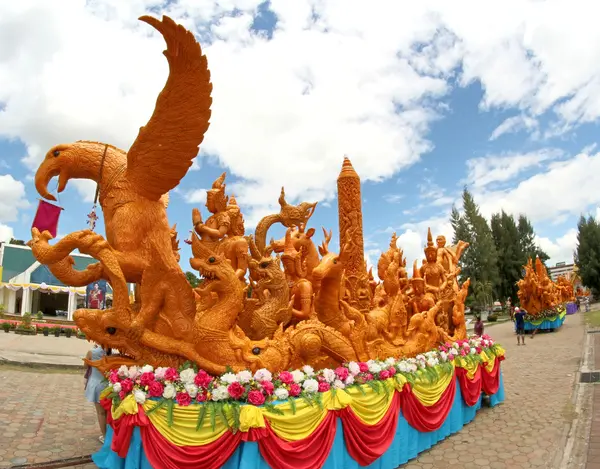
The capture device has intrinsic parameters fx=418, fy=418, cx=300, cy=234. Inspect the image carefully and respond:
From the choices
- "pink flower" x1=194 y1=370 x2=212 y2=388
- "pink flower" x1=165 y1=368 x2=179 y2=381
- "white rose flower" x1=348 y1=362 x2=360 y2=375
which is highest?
"pink flower" x1=165 y1=368 x2=179 y2=381

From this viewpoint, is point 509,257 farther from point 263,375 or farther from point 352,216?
point 263,375

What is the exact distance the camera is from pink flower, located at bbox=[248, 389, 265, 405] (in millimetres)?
3293

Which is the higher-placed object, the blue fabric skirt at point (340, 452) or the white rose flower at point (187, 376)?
the white rose flower at point (187, 376)

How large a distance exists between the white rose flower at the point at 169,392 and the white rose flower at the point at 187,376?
0.34 ft

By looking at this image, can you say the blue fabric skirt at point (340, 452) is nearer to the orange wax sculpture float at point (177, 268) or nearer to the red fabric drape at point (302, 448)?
the red fabric drape at point (302, 448)

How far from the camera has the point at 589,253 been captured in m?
33.1

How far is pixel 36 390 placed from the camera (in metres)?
7.50

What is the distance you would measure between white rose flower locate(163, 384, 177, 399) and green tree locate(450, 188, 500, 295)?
2739 cm

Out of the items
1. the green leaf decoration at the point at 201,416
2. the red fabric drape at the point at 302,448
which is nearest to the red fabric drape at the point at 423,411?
the red fabric drape at the point at 302,448

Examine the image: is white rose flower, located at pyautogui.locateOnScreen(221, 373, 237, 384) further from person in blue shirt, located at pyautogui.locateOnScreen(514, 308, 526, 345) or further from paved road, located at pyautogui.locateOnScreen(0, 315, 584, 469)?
person in blue shirt, located at pyautogui.locateOnScreen(514, 308, 526, 345)

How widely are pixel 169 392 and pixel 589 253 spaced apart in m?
38.2

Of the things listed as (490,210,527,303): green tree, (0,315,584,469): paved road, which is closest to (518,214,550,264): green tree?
(490,210,527,303): green tree

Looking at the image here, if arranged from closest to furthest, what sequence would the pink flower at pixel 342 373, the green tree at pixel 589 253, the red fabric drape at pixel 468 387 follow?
the pink flower at pixel 342 373, the red fabric drape at pixel 468 387, the green tree at pixel 589 253

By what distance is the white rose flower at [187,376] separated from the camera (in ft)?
11.2
